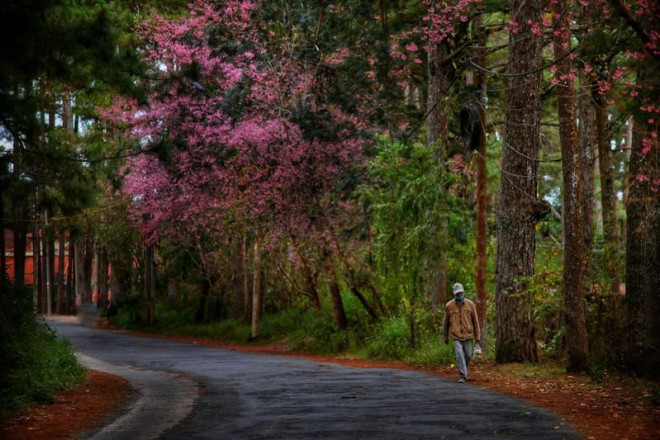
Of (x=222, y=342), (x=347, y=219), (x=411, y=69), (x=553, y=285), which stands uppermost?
(x=411, y=69)

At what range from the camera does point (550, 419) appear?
11.7 metres

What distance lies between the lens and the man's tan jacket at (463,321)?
17.5 m

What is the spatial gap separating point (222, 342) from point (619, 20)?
93.3 feet

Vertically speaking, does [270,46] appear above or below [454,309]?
above

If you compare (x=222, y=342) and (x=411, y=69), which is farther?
(x=222, y=342)

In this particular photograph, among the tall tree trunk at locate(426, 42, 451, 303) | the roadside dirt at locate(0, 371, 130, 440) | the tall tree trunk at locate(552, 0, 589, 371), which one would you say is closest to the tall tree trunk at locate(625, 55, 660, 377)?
the tall tree trunk at locate(552, 0, 589, 371)

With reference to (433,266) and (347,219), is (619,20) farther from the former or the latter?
(347,219)

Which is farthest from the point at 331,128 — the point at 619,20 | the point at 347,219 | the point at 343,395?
the point at 619,20

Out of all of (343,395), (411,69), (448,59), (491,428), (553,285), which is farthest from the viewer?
(411,69)

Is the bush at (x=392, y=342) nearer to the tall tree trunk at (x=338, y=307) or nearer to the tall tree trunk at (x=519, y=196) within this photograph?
the tall tree trunk at (x=338, y=307)

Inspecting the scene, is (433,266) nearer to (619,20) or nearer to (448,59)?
(448,59)

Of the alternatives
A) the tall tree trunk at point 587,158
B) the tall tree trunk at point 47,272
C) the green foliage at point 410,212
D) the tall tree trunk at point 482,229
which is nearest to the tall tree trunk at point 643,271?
the tall tree trunk at point 482,229

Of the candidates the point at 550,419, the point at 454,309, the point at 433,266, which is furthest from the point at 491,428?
the point at 433,266

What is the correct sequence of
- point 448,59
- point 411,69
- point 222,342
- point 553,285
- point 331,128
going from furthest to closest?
point 222,342 < point 411,69 < point 331,128 < point 448,59 < point 553,285
